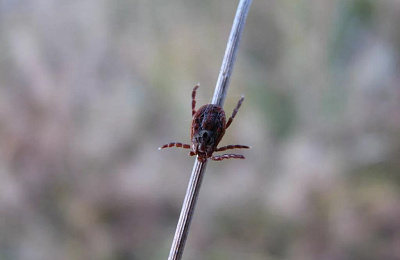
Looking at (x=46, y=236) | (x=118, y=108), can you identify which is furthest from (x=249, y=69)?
(x=46, y=236)

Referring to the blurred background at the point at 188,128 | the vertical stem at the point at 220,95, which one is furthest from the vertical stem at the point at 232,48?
the blurred background at the point at 188,128

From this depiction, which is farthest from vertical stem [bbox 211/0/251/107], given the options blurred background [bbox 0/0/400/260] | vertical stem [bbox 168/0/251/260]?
blurred background [bbox 0/0/400/260]

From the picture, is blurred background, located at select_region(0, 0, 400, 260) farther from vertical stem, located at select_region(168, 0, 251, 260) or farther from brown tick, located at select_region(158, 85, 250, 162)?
vertical stem, located at select_region(168, 0, 251, 260)

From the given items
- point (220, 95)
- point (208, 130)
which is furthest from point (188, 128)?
point (220, 95)

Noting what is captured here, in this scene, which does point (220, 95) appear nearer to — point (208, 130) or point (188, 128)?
point (208, 130)

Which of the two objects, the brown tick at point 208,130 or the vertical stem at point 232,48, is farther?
the brown tick at point 208,130

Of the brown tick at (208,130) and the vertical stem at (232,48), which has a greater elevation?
the vertical stem at (232,48)

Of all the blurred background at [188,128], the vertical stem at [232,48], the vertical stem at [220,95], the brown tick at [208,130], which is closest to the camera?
the vertical stem at [220,95]

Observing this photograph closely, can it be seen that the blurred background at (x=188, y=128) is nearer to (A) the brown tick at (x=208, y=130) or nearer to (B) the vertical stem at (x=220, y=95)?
(A) the brown tick at (x=208, y=130)

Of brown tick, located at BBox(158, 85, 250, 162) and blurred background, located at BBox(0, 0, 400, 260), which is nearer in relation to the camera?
brown tick, located at BBox(158, 85, 250, 162)
